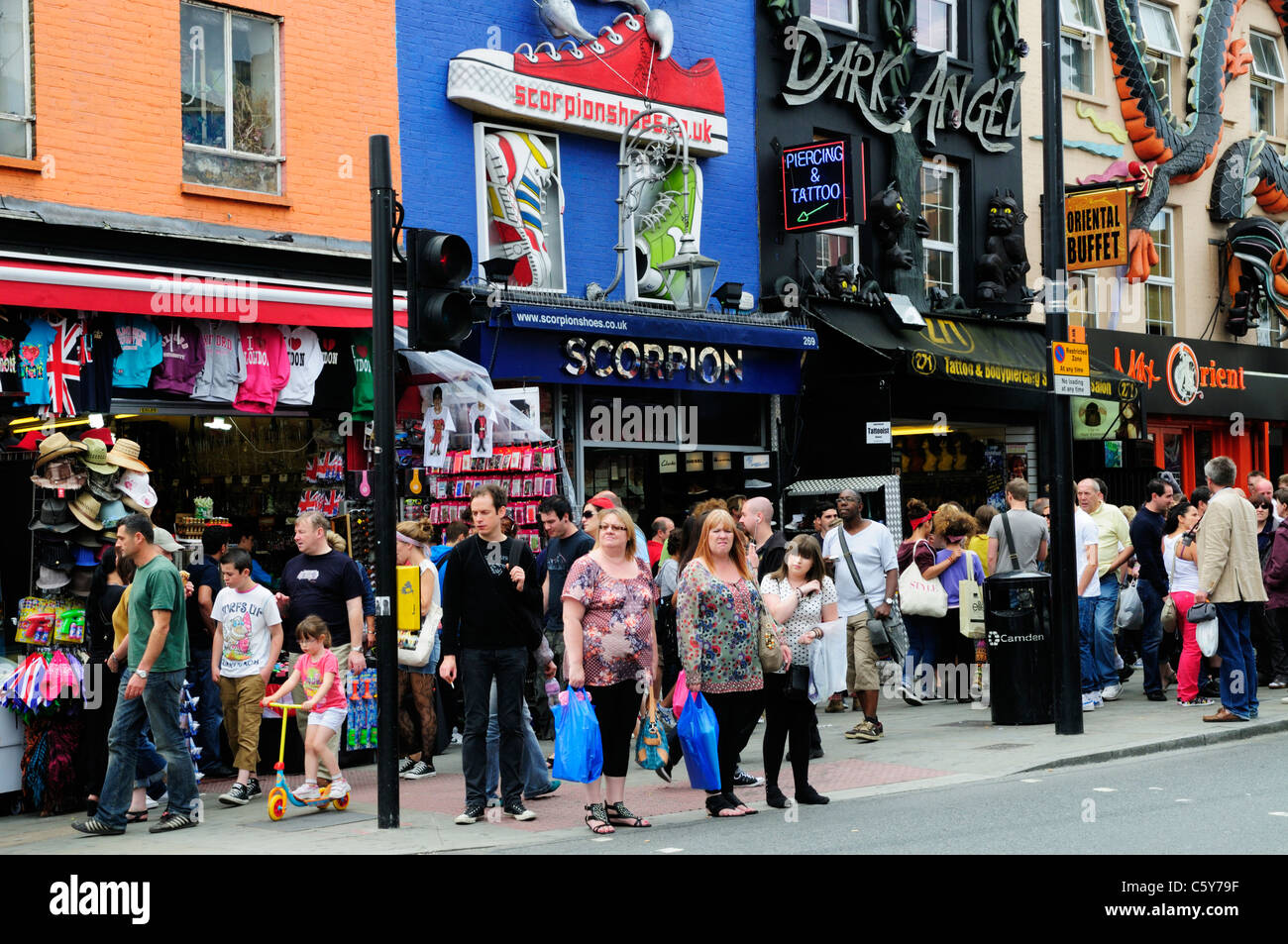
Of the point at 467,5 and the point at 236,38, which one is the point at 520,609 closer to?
the point at 236,38

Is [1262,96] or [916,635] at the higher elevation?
[1262,96]

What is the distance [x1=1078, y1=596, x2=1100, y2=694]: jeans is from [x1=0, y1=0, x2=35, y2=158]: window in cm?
976

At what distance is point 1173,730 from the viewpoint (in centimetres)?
1225

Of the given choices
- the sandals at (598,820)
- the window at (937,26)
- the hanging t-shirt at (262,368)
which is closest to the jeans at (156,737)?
the sandals at (598,820)

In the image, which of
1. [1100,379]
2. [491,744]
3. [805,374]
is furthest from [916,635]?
[1100,379]

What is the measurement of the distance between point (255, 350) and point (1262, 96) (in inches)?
787

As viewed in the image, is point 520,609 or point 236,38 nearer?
point 520,609

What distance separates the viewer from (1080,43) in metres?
23.2

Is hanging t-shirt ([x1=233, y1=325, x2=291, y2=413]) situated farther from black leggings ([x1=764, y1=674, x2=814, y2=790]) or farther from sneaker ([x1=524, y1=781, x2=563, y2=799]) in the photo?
black leggings ([x1=764, y1=674, x2=814, y2=790])

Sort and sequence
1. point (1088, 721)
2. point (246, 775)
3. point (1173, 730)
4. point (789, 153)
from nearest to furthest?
point (246, 775)
point (1173, 730)
point (1088, 721)
point (789, 153)

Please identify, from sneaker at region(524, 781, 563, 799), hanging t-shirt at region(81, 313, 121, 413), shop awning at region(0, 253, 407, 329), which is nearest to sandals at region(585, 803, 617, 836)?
sneaker at region(524, 781, 563, 799)

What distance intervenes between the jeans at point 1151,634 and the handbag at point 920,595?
2.11m

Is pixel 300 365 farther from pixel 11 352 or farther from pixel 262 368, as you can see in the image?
pixel 11 352

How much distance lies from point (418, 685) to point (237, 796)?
1.63 metres
